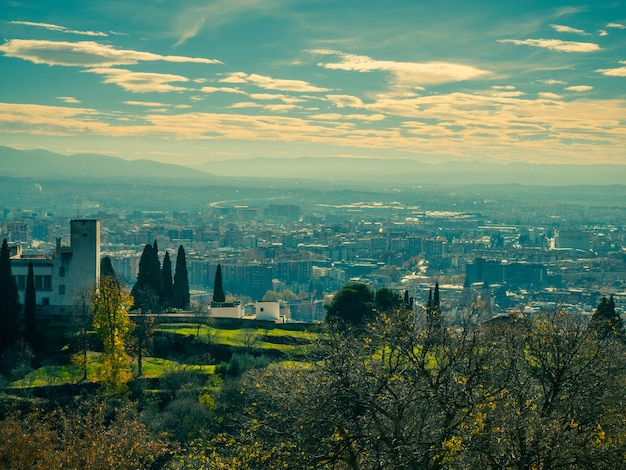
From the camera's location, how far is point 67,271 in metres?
44.9

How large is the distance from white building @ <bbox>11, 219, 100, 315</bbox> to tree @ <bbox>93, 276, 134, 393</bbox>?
6.17 meters

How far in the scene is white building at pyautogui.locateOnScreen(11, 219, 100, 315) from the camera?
44.6 m

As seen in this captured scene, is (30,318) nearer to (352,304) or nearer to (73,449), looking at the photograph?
(352,304)

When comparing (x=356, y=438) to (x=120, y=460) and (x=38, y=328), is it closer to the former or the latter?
(x=120, y=460)

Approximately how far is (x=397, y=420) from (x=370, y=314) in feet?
87.4

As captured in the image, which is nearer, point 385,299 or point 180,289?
point 385,299

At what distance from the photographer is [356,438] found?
1591 centimetres

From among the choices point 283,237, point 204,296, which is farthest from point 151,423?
point 283,237

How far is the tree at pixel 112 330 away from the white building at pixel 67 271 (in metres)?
6.17

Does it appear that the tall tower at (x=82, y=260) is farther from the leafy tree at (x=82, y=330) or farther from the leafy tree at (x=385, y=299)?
the leafy tree at (x=385, y=299)

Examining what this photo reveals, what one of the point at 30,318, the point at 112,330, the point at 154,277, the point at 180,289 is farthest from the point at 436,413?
the point at 180,289

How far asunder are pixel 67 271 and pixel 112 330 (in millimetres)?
9501

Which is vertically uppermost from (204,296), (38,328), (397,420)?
(397,420)

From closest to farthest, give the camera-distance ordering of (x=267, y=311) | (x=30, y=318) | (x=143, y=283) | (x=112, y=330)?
1. (x=112, y=330)
2. (x=30, y=318)
3. (x=267, y=311)
4. (x=143, y=283)
